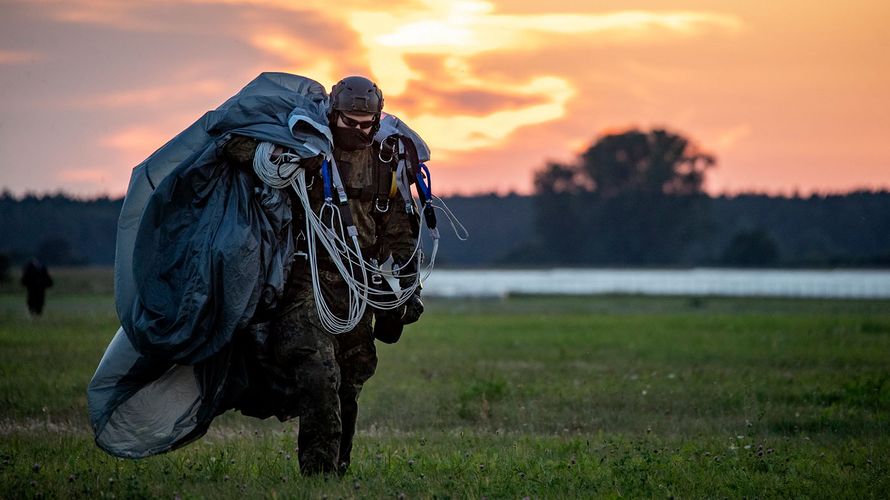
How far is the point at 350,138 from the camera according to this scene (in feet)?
29.1

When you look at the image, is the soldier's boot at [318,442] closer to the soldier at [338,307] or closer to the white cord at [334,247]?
the soldier at [338,307]

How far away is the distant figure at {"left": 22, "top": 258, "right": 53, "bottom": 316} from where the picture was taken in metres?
31.3

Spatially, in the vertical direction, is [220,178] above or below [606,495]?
above

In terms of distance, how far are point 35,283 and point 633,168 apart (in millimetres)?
106136

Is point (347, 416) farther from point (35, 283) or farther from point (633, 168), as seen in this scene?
point (633, 168)

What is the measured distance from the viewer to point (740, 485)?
9250 millimetres

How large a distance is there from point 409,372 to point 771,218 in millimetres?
151723

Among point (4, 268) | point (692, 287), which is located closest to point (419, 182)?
point (4, 268)

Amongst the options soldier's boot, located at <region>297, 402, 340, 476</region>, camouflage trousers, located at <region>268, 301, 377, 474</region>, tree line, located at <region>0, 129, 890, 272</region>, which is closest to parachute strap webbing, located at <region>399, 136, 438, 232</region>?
camouflage trousers, located at <region>268, 301, 377, 474</region>

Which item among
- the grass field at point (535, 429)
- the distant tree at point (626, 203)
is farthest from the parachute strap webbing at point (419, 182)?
the distant tree at point (626, 203)

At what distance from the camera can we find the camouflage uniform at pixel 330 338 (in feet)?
27.9

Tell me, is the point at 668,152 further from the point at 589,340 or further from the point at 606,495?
the point at 606,495

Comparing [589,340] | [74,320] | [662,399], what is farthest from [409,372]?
[74,320]

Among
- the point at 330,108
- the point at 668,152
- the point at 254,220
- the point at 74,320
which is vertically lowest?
the point at 74,320
